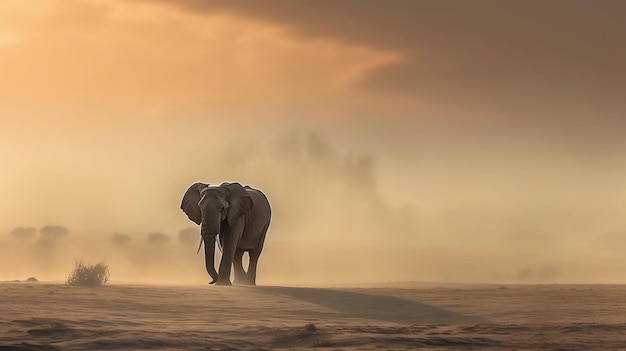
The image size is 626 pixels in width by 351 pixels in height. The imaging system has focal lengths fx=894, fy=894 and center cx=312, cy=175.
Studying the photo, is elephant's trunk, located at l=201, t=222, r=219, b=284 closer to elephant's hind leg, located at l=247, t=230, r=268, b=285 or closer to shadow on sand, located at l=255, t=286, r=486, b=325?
elephant's hind leg, located at l=247, t=230, r=268, b=285

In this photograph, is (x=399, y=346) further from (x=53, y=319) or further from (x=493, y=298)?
(x=493, y=298)

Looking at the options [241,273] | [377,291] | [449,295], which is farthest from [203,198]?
[449,295]

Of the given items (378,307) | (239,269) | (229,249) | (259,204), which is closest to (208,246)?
(229,249)

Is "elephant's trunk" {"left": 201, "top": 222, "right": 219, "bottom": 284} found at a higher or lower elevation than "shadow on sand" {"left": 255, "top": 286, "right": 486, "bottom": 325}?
higher

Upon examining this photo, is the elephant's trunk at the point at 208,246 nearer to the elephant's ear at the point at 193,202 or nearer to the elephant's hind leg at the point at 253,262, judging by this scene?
the elephant's ear at the point at 193,202

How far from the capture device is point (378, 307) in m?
17.8

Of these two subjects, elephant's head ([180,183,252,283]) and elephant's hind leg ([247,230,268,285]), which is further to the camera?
elephant's hind leg ([247,230,268,285])

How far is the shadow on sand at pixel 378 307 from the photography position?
16125mm

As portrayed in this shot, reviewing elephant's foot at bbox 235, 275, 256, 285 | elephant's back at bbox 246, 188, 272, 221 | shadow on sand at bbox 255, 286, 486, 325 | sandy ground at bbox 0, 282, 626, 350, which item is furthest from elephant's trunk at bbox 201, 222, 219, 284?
shadow on sand at bbox 255, 286, 486, 325

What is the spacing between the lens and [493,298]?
19125mm

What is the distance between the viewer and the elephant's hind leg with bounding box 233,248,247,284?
30500 millimetres

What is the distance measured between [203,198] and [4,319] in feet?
47.2

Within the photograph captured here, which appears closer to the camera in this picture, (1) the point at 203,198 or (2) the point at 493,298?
(2) the point at 493,298

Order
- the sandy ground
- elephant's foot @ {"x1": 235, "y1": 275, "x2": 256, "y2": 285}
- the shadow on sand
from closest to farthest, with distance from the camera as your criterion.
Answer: the sandy ground, the shadow on sand, elephant's foot @ {"x1": 235, "y1": 275, "x2": 256, "y2": 285}
